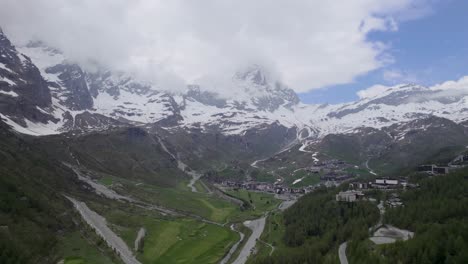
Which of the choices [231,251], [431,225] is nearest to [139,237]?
[231,251]

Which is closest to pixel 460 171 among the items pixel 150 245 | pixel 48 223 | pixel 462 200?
pixel 462 200

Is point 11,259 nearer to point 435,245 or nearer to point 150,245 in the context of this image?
point 150,245

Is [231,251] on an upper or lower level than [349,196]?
lower

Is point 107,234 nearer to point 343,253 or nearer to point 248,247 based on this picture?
point 248,247

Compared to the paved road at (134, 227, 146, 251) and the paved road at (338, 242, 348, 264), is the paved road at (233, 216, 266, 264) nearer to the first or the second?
the paved road at (338, 242, 348, 264)

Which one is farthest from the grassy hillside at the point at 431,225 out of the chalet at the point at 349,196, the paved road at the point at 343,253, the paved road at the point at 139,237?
the paved road at the point at 139,237

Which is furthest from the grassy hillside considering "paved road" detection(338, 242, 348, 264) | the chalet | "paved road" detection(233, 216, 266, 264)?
"paved road" detection(233, 216, 266, 264)
